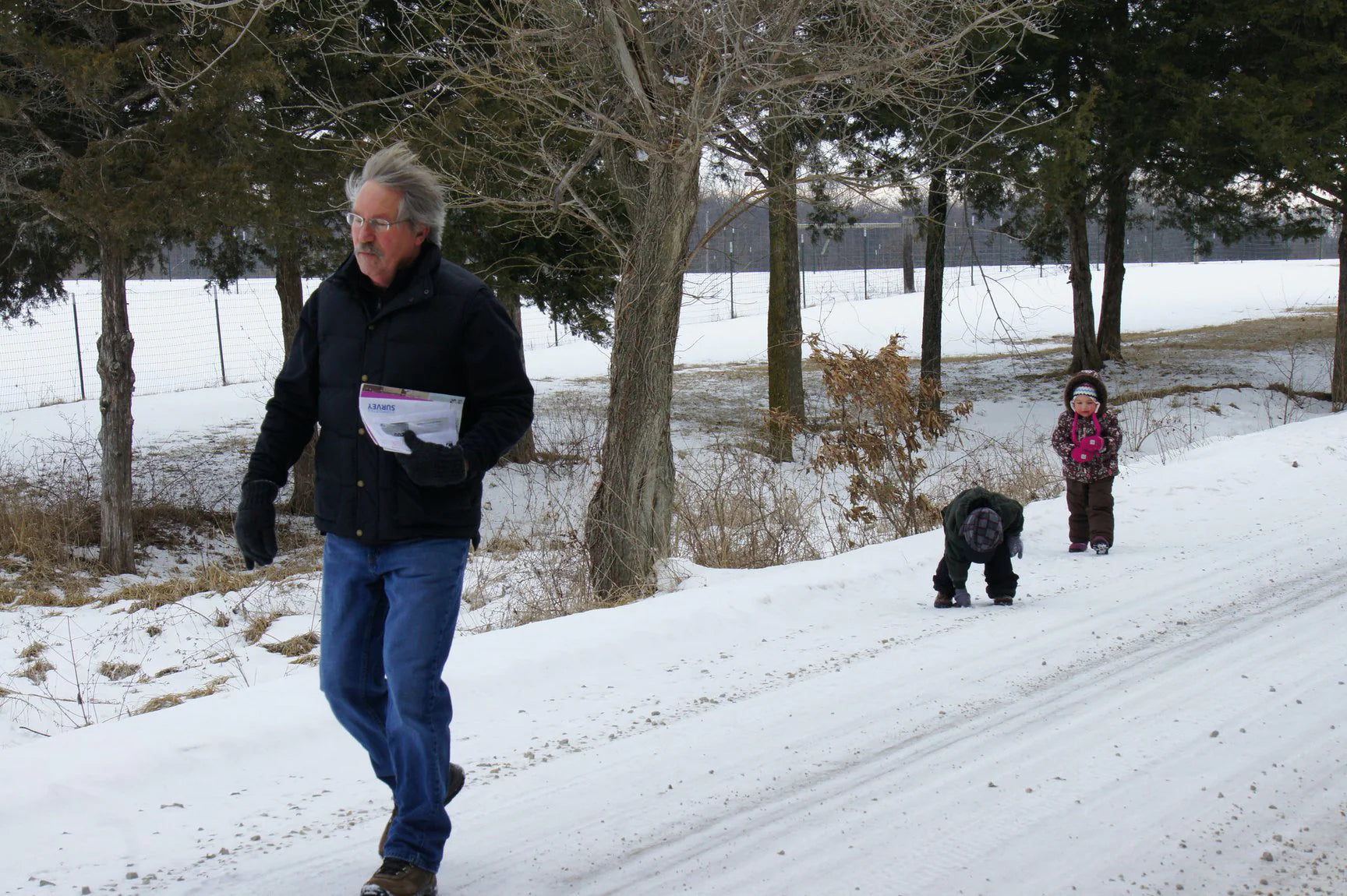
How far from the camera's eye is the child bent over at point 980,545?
6441mm

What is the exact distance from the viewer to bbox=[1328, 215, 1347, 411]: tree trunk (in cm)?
1852

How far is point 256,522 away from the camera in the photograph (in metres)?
3.32

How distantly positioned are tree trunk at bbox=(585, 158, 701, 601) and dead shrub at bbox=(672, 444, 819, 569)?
0.52 meters

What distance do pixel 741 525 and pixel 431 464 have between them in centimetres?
600

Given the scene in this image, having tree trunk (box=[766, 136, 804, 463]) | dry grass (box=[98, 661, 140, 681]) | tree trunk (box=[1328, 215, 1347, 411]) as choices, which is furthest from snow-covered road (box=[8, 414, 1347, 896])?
tree trunk (box=[1328, 215, 1347, 411])

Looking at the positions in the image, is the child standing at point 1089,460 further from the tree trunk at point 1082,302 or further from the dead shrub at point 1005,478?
the tree trunk at point 1082,302

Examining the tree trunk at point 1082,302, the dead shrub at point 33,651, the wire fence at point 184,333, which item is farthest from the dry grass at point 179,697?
the tree trunk at point 1082,302

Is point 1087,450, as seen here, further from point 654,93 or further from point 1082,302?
point 1082,302

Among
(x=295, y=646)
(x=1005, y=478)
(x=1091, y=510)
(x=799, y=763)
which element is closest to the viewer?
(x=799, y=763)

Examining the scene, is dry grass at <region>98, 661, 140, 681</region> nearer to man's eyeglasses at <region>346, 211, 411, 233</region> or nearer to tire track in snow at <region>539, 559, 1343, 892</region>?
tire track in snow at <region>539, 559, 1343, 892</region>

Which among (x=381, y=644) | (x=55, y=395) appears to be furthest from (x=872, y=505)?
(x=55, y=395)

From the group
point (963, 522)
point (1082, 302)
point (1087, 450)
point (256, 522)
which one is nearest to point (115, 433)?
point (963, 522)

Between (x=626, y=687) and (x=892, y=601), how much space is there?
2.15 meters

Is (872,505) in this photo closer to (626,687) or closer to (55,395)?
(626,687)
